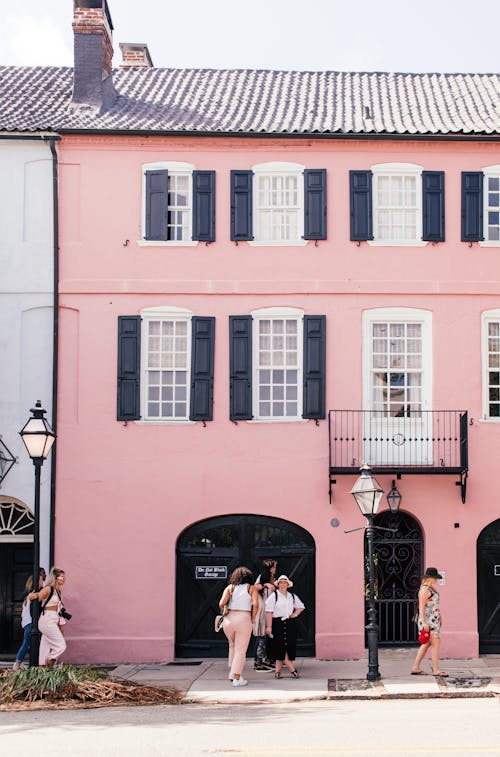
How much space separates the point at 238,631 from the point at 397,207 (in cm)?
820

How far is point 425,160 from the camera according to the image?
20625mm

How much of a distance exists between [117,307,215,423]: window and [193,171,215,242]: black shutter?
4.56 ft

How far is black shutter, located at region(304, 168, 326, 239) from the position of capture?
2041cm

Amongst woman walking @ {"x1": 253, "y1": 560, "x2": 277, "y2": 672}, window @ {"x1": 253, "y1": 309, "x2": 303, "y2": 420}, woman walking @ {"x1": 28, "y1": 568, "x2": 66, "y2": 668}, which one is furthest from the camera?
window @ {"x1": 253, "y1": 309, "x2": 303, "y2": 420}

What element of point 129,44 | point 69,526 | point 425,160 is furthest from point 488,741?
point 129,44

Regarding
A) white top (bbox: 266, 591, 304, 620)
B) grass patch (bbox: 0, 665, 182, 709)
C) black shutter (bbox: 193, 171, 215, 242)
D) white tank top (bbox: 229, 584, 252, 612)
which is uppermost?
black shutter (bbox: 193, 171, 215, 242)

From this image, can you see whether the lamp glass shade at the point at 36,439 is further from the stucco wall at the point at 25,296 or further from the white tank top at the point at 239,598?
the stucco wall at the point at 25,296

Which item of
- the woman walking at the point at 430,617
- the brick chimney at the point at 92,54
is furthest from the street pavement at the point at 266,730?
the brick chimney at the point at 92,54

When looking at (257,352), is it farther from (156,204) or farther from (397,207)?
(397,207)

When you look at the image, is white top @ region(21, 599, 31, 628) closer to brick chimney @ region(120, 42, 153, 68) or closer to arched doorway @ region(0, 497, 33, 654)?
arched doorway @ region(0, 497, 33, 654)

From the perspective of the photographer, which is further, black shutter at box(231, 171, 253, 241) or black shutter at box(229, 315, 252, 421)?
black shutter at box(231, 171, 253, 241)

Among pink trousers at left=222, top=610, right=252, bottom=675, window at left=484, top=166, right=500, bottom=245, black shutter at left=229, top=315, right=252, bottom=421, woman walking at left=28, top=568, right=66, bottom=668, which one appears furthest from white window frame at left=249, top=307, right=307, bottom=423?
woman walking at left=28, top=568, right=66, bottom=668

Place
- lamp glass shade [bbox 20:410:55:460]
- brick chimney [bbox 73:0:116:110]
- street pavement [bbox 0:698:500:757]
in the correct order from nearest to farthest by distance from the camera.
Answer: street pavement [bbox 0:698:500:757] → lamp glass shade [bbox 20:410:55:460] → brick chimney [bbox 73:0:116:110]

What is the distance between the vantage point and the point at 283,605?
17266mm
